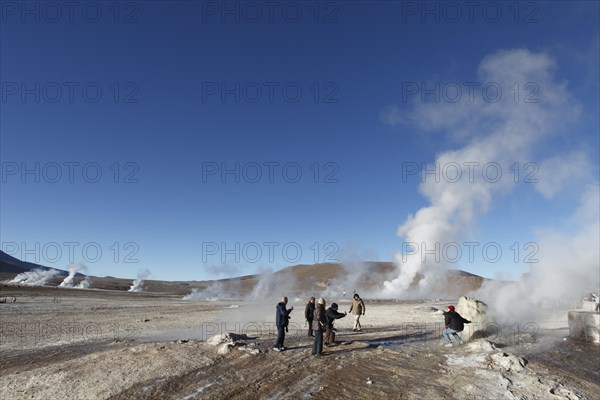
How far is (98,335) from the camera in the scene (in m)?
19.2

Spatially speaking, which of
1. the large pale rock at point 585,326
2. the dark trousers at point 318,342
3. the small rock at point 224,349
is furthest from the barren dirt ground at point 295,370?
the large pale rock at point 585,326

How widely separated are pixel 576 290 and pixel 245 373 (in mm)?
25876

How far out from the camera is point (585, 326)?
1948 cm

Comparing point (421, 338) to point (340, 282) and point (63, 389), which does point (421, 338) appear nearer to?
point (63, 389)

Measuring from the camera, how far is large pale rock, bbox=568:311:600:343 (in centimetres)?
1912

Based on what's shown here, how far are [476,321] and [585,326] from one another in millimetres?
6265

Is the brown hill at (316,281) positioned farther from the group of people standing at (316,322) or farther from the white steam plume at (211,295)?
the group of people standing at (316,322)

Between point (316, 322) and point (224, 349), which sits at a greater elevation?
point (316, 322)

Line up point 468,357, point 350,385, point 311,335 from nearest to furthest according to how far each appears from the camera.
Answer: point 350,385 < point 468,357 < point 311,335

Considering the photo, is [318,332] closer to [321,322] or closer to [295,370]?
[321,322]

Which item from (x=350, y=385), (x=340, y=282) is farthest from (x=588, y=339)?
(x=340, y=282)

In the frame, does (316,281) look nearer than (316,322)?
No

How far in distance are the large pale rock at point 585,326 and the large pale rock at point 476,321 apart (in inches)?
193

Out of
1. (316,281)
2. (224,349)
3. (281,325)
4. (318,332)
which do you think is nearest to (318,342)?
(318,332)
